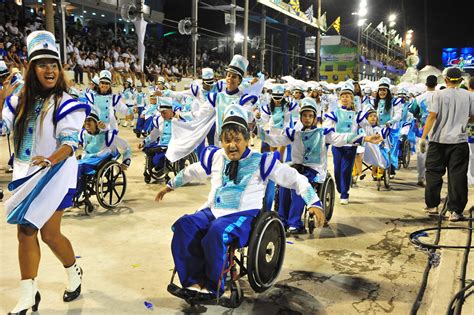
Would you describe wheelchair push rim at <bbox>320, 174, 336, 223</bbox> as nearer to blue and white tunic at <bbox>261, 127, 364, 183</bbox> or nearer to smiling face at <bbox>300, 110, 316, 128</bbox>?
blue and white tunic at <bbox>261, 127, 364, 183</bbox>

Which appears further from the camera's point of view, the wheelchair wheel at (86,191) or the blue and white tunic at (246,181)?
the wheelchair wheel at (86,191)

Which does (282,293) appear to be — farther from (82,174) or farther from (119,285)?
(82,174)

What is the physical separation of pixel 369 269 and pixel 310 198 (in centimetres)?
145

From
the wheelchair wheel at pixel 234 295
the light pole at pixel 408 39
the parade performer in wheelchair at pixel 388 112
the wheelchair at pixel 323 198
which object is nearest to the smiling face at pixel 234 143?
the wheelchair wheel at pixel 234 295

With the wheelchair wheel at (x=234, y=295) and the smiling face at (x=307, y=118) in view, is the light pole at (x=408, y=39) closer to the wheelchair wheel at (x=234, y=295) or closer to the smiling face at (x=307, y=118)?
the smiling face at (x=307, y=118)

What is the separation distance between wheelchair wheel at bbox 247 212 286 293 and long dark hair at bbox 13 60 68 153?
1.66 metres

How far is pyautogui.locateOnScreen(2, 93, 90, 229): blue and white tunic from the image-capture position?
124 inches

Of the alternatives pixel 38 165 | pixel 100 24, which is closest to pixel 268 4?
pixel 100 24

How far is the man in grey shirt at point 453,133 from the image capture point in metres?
5.98

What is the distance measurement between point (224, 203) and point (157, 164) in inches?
200

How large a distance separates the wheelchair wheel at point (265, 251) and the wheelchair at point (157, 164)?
4.79 metres

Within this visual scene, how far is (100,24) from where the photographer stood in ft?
82.2

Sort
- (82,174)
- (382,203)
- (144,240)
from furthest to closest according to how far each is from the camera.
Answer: (382,203), (82,174), (144,240)

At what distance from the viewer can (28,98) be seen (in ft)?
10.7
